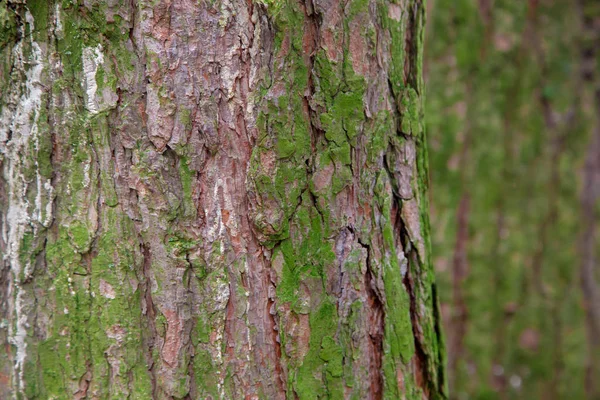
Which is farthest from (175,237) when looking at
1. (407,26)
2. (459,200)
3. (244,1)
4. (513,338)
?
(513,338)

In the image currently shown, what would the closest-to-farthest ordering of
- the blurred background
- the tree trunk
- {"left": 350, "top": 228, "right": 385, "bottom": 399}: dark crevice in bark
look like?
the tree trunk < {"left": 350, "top": 228, "right": 385, "bottom": 399}: dark crevice in bark < the blurred background

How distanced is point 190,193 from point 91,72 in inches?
11.6

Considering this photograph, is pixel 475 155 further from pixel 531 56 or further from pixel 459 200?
pixel 531 56

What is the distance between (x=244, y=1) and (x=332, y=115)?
0.27 m

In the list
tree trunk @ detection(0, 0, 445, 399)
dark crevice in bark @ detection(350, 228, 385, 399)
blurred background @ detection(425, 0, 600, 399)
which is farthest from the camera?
blurred background @ detection(425, 0, 600, 399)

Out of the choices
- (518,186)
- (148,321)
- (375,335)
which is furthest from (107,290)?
(518,186)

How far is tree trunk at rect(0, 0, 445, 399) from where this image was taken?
1073mm

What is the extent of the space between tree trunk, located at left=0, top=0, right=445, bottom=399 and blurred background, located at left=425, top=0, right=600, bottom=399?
1841 millimetres

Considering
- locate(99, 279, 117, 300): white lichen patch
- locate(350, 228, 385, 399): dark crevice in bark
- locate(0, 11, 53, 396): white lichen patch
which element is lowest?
locate(350, 228, 385, 399): dark crevice in bark

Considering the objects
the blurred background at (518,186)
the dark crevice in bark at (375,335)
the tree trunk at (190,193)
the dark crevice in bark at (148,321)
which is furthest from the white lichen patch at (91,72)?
the blurred background at (518,186)

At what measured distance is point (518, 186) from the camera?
293 cm

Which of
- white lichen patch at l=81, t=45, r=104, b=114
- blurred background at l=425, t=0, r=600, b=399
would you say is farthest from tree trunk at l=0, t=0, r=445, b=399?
blurred background at l=425, t=0, r=600, b=399

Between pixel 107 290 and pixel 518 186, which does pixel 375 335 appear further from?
pixel 518 186

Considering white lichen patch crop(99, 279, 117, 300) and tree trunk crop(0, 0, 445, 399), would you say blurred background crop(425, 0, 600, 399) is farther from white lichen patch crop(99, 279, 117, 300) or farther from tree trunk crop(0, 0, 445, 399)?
white lichen patch crop(99, 279, 117, 300)
